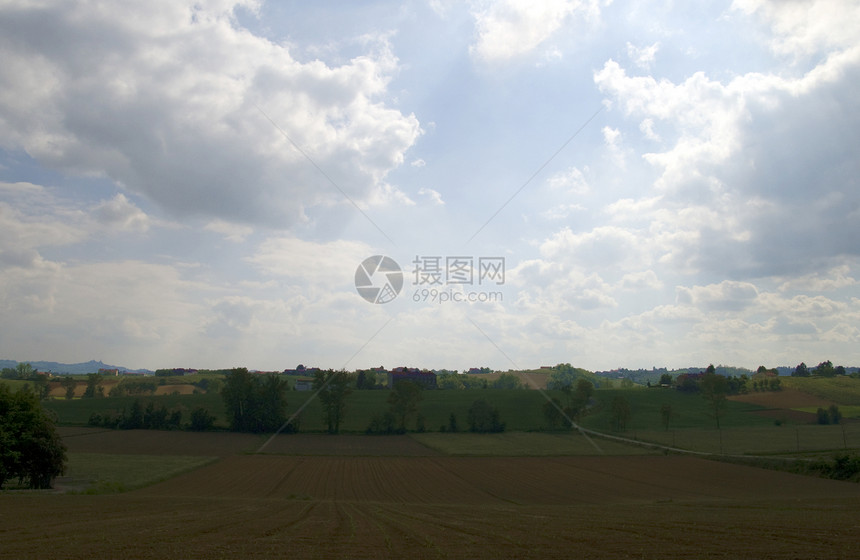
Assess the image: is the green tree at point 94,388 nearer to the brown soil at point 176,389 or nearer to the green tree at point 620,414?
the brown soil at point 176,389

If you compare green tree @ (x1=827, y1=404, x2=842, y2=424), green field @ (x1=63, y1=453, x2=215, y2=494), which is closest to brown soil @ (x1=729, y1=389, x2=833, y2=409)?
green tree @ (x1=827, y1=404, x2=842, y2=424)

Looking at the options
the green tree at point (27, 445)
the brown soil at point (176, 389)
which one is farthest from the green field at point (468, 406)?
the green tree at point (27, 445)

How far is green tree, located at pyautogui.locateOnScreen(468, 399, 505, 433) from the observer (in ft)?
320

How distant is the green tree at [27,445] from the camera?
37.8m

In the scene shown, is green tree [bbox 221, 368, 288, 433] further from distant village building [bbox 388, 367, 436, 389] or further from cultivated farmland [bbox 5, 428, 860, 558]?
distant village building [bbox 388, 367, 436, 389]

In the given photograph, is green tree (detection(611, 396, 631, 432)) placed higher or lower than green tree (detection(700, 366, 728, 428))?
lower

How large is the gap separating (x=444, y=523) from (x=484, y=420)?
3098 inches

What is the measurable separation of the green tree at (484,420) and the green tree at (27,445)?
6912 cm

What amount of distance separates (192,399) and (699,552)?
403 ft

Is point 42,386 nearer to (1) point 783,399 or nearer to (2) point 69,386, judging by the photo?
(2) point 69,386

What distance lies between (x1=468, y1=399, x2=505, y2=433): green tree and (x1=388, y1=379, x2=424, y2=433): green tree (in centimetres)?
1085

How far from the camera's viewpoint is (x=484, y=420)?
98125mm

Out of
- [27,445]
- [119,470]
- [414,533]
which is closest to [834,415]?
[414,533]

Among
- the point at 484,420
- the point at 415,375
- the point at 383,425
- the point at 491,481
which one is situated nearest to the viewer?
the point at 491,481
